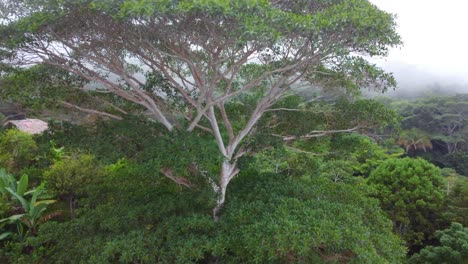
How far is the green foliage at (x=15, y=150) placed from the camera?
7.75 meters

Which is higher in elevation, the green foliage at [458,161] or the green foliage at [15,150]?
the green foliage at [15,150]

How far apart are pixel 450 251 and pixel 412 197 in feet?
9.20

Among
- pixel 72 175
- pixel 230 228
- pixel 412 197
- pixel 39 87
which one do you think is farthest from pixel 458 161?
pixel 39 87

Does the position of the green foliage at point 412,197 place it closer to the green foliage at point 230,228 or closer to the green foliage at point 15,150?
the green foliage at point 230,228

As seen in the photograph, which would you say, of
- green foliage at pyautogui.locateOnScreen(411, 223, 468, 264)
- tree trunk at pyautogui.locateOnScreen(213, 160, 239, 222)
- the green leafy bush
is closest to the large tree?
tree trunk at pyautogui.locateOnScreen(213, 160, 239, 222)

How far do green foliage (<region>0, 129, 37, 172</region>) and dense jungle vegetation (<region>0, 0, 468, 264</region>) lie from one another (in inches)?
72.7

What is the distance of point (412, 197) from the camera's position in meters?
9.68

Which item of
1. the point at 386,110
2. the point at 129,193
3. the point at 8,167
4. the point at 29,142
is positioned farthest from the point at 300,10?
the point at 8,167

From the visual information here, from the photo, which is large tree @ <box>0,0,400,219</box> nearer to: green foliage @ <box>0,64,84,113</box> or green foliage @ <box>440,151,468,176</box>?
green foliage @ <box>0,64,84,113</box>

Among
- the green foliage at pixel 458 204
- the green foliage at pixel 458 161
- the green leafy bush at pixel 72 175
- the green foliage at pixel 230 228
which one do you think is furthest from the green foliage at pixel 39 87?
the green foliage at pixel 458 161

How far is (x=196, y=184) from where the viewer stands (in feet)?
14.1

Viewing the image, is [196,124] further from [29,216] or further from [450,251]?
[450,251]

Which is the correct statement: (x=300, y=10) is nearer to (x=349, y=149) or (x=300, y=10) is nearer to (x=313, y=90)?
(x=313, y=90)

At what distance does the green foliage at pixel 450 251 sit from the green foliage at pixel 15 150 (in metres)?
10.2
